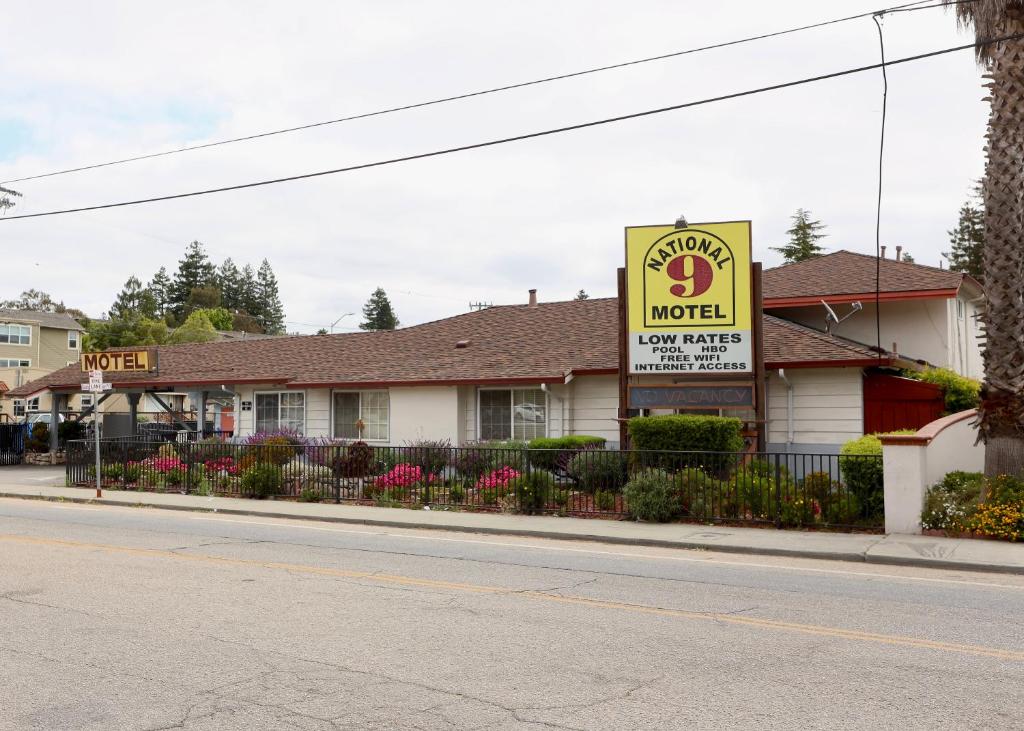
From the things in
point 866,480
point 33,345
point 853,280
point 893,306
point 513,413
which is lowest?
point 866,480

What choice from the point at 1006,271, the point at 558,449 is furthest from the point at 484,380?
the point at 1006,271

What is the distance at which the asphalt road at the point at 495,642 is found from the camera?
5633 millimetres

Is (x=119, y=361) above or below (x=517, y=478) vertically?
above

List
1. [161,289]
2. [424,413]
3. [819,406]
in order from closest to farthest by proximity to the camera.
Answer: [819,406]
[424,413]
[161,289]

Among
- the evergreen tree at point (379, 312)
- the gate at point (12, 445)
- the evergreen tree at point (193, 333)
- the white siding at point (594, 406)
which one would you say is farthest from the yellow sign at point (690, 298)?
the evergreen tree at point (379, 312)

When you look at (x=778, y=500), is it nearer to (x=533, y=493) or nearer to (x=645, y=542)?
(x=645, y=542)

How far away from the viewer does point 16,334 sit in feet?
212

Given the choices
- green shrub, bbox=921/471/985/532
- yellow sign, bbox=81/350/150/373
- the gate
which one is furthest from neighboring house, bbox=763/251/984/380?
the gate

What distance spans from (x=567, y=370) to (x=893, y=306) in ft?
30.6

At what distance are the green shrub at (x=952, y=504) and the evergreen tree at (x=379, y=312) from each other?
115493mm

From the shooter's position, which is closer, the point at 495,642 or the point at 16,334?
the point at 495,642

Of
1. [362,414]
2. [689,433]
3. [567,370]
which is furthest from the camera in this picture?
[362,414]

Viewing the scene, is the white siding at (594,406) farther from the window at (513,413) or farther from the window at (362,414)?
the window at (362,414)


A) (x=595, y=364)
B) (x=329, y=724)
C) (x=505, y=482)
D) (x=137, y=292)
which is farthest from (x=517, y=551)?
(x=137, y=292)
